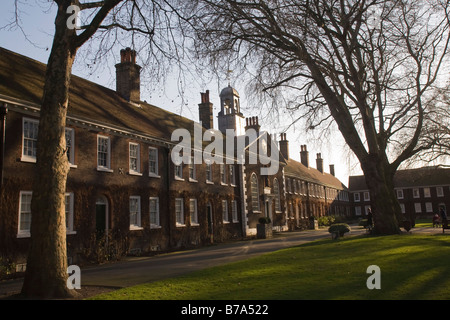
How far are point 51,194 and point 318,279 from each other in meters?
6.67

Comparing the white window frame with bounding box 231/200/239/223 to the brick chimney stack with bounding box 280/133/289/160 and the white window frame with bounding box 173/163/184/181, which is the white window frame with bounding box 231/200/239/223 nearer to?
the white window frame with bounding box 173/163/184/181

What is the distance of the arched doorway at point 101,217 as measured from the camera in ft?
61.3

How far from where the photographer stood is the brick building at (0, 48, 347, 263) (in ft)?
50.0

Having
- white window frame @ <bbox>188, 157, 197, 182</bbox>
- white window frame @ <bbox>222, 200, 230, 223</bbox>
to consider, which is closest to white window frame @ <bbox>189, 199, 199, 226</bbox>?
white window frame @ <bbox>188, 157, 197, 182</bbox>

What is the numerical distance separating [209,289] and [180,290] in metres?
0.68

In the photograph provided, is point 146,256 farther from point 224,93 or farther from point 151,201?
point 224,93

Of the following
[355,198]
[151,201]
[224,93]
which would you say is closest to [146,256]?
[151,201]

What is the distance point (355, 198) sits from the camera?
82938 mm

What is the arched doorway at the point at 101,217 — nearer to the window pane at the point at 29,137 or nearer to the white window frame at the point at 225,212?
the window pane at the point at 29,137

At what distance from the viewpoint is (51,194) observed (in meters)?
9.24

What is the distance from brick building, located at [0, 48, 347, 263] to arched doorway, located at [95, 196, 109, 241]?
0.16 ft

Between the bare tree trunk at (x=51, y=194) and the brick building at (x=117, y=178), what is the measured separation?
→ 2746mm

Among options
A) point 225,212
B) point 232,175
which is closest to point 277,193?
point 232,175

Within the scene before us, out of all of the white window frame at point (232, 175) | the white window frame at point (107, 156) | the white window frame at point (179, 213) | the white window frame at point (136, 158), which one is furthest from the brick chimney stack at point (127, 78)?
the white window frame at point (232, 175)
